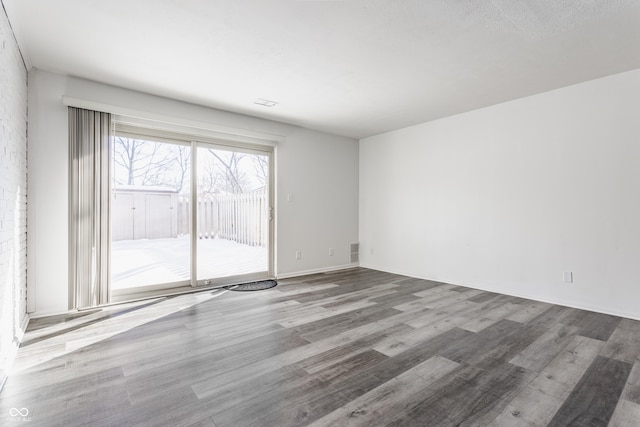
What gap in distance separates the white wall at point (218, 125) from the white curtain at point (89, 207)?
0.24 feet

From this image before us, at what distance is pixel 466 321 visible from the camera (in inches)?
119

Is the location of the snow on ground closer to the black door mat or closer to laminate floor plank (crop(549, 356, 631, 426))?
the black door mat

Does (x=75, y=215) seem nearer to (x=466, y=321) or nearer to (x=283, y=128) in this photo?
(x=283, y=128)

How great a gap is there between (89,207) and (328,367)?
304 cm

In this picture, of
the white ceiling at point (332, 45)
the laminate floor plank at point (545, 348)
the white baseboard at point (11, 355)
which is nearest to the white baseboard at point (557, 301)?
the laminate floor plank at point (545, 348)

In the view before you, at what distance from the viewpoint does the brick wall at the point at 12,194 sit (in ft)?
6.86

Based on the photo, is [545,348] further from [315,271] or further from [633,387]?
[315,271]

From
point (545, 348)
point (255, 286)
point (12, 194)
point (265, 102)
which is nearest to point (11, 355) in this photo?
point (12, 194)

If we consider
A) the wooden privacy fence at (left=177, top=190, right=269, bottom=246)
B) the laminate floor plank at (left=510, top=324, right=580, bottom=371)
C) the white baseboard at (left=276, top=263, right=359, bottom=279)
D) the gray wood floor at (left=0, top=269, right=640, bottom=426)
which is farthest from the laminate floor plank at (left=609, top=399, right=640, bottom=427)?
the wooden privacy fence at (left=177, top=190, right=269, bottom=246)

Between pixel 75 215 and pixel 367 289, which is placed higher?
pixel 75 215

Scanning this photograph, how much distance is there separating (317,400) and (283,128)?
4032 mm

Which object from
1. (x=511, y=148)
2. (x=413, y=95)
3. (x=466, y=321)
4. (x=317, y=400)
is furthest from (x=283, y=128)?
(x=317, y=400)

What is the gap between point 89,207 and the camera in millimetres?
3367

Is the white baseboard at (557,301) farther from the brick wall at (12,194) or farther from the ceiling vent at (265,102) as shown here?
the brick wall at (12,194)
